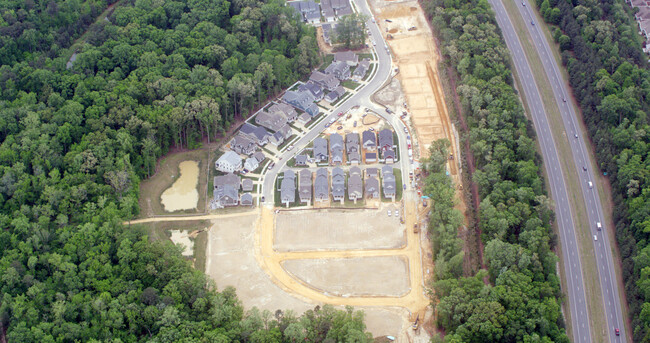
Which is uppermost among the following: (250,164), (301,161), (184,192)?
(301,161)

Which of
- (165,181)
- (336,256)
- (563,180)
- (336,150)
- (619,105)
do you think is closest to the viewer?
(336,256)

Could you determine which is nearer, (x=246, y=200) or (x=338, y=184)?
(x=246, y=200)

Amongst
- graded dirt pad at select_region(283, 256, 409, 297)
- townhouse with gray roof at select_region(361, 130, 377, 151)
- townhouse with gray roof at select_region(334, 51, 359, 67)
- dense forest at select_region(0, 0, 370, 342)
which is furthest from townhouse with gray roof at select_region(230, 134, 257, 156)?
townhouse with gray roof at select_region(334, 51, 359, 67)

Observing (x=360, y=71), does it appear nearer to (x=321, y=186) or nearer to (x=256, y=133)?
(x=256, y=133)

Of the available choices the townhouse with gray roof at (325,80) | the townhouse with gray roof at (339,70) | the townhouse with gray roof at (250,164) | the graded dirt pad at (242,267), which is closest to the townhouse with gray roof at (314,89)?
the townhouse with gray roof at (325,80)

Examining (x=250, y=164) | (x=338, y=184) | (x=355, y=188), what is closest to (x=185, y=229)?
(x=250, y=164)

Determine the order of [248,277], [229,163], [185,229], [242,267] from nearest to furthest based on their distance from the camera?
[248,277]
[242,267]
[185,229]
[229,163]

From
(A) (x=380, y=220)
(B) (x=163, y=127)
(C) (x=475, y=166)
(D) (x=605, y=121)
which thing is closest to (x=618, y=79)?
(D) (x=605, y=121)

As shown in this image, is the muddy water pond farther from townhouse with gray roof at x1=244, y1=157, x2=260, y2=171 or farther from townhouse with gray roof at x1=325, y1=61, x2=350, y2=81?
townhouse with gray roof at x1=325, y1=61, x2=350, y2=81
